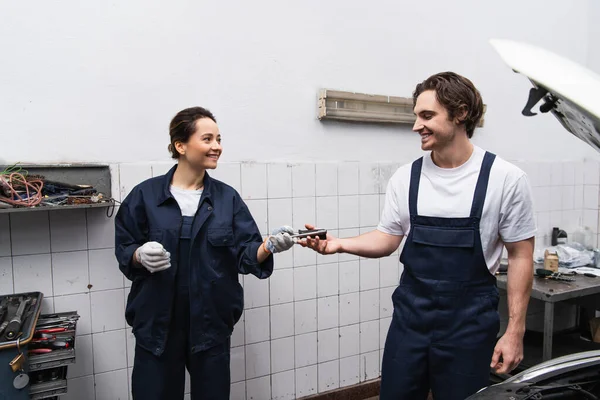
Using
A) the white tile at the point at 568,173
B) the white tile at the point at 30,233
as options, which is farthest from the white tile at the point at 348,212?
the white tile at the point at 568,173

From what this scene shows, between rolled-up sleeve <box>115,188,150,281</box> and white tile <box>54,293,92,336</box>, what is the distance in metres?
0.46

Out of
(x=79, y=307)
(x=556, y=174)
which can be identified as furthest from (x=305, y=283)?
(x=556, y=174)

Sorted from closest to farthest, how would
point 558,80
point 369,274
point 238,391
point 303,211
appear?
point 558,80 < point 238,391 < point 303,211 < point 369,274

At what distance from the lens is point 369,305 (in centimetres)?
261

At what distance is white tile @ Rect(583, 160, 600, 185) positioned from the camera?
3.36m

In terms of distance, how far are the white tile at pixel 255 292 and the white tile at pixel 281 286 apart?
0.03 meters

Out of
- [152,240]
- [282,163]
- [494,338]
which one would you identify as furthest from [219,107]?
[494,338]

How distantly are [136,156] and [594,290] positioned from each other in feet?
8.36

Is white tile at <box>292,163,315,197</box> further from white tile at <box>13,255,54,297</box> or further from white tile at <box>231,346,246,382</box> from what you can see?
white tile at <box>13,255,54,297</box>

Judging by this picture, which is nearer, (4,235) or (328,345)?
(4,235)

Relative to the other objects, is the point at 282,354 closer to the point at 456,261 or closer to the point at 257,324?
the point at 257,324

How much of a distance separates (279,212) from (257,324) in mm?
598

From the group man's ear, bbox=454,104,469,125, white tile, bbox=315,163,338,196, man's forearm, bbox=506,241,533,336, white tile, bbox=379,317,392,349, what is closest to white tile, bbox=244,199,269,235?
white tile, bbox=315,163,338,196

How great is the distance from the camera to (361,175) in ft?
8.31
